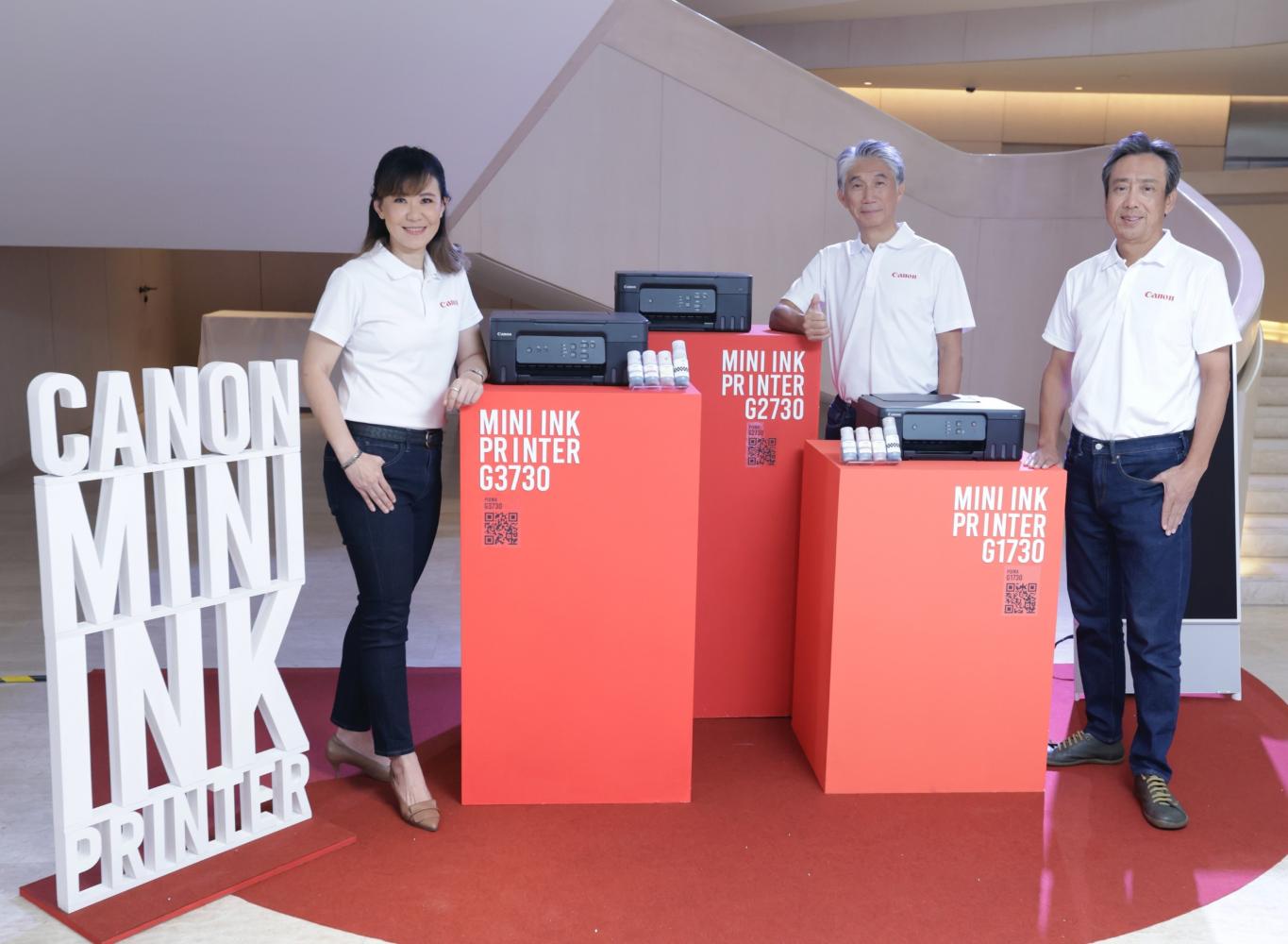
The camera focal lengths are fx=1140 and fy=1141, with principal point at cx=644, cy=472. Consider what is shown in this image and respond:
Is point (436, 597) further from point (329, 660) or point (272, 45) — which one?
point (272, 45)

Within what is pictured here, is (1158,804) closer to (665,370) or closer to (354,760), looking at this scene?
(665,370)

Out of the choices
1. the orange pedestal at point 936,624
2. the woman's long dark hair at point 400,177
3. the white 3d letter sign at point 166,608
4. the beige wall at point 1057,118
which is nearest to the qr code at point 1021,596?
the orange pedestal at point 936,624

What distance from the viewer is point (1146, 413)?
9.20 ft

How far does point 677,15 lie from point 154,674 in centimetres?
569

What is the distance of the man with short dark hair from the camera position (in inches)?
109

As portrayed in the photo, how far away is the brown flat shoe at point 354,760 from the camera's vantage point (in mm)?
2963

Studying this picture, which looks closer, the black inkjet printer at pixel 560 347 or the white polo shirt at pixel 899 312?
the black inkjet printer at pixel 560 347

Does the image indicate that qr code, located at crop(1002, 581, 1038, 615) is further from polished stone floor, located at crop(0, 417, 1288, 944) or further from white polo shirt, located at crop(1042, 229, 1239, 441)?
polished stone floor, located at crop(0, 417, 1288, 944)

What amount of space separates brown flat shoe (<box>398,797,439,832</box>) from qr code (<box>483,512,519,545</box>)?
0.65 meters

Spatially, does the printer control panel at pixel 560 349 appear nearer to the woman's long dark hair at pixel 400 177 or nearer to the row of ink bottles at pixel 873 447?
the woman's long dark hair at pixel 400 177

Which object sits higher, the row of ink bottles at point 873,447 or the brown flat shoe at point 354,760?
the row of ink bottles at point 873,447

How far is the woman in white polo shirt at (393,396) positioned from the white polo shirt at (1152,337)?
155cm

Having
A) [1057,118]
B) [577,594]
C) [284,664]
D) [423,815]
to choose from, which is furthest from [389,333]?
[1057,118]

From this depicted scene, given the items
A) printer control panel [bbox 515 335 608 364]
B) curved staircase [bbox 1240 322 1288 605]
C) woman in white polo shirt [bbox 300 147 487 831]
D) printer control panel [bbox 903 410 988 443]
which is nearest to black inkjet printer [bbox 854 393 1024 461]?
printer control panel [bbox 903 410 988 443]
